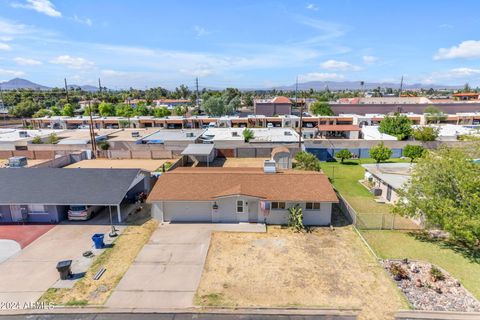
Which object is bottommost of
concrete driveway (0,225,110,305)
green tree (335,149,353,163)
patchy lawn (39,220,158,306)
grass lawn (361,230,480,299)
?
grass lawn (361,230,480,299)

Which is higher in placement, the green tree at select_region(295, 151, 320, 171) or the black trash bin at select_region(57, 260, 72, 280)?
the green tree at select_region(295, 151, 320, 171)

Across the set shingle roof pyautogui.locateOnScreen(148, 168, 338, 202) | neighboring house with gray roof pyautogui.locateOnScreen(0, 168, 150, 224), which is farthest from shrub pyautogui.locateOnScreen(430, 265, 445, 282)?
neighboring house with gray roof pyautogui.locateOnScreen(0, 168, 150, 224)

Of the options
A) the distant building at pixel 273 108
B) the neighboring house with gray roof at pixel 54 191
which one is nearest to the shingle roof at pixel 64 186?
the neighboring house with gray roof at pixel 54 191

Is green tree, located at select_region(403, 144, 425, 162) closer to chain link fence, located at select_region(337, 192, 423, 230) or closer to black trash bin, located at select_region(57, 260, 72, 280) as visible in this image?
chain link fence, located at select_region(337, 192, 423, 230)

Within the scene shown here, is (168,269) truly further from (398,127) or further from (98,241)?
(398,127)

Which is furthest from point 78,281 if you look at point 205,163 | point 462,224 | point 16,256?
point 205,163

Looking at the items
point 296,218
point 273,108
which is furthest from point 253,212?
point 273,108
